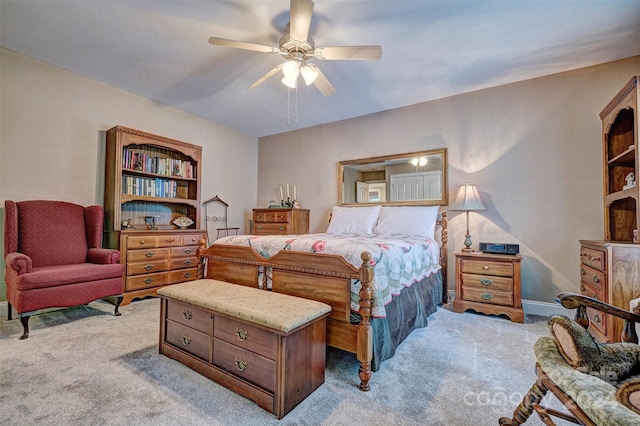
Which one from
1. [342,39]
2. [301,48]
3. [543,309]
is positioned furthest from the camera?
[543,309]

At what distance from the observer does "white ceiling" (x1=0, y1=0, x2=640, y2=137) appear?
221 cm

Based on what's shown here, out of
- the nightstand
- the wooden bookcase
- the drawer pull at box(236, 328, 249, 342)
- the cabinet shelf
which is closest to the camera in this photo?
the drawer pull at box(236, 328, 249, 342)

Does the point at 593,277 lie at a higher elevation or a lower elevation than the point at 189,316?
higher

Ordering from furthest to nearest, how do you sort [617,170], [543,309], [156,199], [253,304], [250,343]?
[156,199] → [543,309] → [617,170] → [253,304] → [250,343]

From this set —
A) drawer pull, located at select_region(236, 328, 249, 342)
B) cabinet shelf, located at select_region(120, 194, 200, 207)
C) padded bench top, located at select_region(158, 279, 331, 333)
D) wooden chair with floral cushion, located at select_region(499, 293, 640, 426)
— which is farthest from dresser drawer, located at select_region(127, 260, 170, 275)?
wooden chair with floral cushion, located at select_region(499, 293, 640, 426)

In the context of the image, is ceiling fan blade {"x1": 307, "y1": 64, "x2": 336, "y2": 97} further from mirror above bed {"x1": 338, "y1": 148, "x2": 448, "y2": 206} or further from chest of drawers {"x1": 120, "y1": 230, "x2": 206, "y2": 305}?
chest of drawers {"x1": 120, "y1": 230, "x2": 206, "y2": 305}

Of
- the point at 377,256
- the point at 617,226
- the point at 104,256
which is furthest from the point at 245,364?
the point at 617,226

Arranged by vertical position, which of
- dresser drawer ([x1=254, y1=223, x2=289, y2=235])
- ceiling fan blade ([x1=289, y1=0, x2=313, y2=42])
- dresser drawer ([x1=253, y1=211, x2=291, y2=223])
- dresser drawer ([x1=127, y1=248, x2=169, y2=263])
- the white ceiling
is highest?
the white ceiling

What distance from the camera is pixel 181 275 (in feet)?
12.5

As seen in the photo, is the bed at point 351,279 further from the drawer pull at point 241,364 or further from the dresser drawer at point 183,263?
the dresser drawer at point 183,263

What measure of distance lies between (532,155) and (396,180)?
158 cm

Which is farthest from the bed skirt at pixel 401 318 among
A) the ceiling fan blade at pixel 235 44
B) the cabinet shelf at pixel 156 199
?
the cabinet shelf at pixel 156 199

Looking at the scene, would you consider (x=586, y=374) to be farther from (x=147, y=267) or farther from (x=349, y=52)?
(x=147, y=267)

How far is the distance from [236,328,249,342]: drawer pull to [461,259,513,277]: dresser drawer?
2.51 meters
